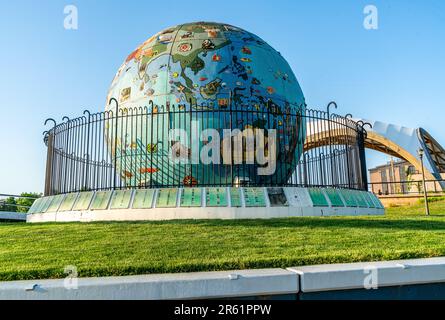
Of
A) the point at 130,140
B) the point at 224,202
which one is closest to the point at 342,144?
the point at 224,202

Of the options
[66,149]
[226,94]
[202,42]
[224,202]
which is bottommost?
[224,202]

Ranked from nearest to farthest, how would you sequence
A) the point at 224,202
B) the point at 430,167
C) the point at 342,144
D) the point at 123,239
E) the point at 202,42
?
1. the point at 123,239
2. the point at 224,202
3. the point at 202,42
4. the point at 342,144
5. the point at 430,167

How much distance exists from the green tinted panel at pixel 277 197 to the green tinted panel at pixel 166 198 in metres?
2.42

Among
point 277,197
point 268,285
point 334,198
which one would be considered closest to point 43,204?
point 277,197

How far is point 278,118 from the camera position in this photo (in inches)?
464

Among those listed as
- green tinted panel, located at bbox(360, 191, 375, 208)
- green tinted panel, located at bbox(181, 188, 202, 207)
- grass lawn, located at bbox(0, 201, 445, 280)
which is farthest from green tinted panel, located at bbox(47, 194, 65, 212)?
green tinted panel, located at bbox(360, 191, 375, 208)

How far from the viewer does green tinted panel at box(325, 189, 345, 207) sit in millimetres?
11219

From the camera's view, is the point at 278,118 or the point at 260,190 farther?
the point at 278,118

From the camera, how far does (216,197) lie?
10367 mm

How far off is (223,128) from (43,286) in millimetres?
7923

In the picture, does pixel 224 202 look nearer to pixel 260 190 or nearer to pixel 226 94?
pixel 260 190

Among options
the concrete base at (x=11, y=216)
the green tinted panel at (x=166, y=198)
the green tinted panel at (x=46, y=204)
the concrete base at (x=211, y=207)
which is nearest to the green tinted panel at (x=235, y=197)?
the concrete base at (x=211, y=207)

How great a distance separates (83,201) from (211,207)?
11.7ft

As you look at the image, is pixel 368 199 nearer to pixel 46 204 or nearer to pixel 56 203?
pixel 56 203
